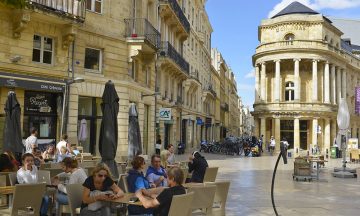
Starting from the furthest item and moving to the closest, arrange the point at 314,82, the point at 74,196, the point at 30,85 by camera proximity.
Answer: the point at 314,82
the point at 30,85
the point at 74,196

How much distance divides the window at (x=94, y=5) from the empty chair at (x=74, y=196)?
15.2m

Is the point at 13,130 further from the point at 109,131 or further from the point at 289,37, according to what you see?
the point at 289,37

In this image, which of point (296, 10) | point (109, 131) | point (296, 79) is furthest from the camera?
point (296, 10)

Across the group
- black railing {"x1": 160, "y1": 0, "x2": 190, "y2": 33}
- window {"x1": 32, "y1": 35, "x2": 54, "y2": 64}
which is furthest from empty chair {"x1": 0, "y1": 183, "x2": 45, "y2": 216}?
black railing {"x1": 160, "y1": 0, "x2": 190, "y2": 33}

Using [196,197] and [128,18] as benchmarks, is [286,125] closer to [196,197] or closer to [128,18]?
[128,18]

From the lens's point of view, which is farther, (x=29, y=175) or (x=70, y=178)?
(x=29, y=175)

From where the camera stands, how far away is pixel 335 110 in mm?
59812

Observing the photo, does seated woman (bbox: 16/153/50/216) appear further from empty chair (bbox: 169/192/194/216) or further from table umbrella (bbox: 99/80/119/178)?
empty chair (bbox: 169/192/194/216)

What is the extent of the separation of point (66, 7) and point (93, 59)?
2933 mm

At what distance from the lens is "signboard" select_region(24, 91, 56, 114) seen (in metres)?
18.2

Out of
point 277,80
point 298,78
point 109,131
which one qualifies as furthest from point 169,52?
point 298,78

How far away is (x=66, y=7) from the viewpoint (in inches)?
742

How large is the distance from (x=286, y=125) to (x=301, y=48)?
33.2ft

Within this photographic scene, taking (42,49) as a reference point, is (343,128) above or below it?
below
